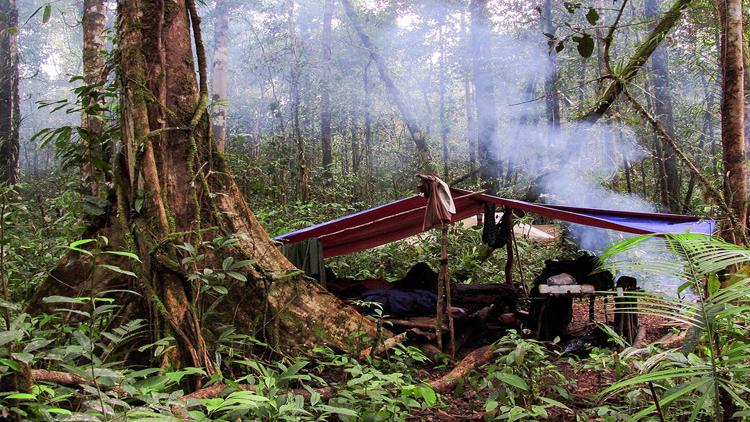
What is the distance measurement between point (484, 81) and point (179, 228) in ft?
21.4

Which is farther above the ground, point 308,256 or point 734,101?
point 734,101

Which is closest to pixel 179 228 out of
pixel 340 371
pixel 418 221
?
pixel 340 371

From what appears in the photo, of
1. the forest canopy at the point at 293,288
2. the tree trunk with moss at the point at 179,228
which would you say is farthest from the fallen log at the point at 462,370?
the tree trunk with moss at the point at 179,228

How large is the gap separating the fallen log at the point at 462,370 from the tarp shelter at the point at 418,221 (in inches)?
58.6

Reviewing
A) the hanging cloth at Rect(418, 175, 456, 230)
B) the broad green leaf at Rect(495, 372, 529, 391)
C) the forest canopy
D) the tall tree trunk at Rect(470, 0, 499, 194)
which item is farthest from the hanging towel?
the tall tree trunk at Rect(470, 0, 499, 194)

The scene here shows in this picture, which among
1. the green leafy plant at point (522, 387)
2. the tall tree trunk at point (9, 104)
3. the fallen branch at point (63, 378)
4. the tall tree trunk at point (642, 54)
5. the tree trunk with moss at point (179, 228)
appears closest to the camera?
the fallen branch at point (63, 378)

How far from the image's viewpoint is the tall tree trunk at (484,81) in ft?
25.9

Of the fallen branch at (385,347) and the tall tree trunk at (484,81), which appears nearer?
the fallen branch at (385,347)

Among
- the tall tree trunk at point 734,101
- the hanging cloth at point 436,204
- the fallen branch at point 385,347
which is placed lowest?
the fallen branch at point 385,347

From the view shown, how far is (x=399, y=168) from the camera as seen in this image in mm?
14250

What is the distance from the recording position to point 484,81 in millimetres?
8156

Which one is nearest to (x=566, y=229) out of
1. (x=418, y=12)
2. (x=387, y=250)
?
(x=387, y=250)

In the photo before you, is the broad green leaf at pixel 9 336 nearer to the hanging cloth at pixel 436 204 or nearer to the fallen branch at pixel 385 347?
the fallen branch at pixel 385 347

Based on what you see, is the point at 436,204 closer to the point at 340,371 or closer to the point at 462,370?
the point at 462,370
